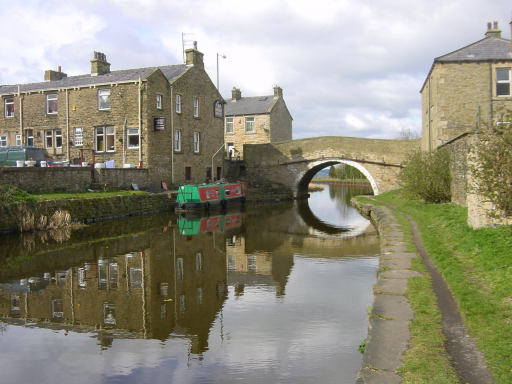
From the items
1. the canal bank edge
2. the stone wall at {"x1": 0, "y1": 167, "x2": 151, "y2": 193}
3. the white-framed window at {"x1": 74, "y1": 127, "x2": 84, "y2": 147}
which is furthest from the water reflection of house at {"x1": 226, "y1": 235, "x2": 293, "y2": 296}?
the white-framed window at {"x1": 74, "y1": 127, "x2": 84, "y2": 147}

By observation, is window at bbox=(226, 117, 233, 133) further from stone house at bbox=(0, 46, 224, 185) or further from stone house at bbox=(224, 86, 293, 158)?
stone house at bbox=(0, 46, 224, 185)

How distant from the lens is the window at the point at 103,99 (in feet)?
81.1

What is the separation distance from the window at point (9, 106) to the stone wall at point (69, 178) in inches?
407

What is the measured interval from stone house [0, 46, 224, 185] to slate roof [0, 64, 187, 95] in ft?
0.20

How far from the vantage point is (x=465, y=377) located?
385 centimetres

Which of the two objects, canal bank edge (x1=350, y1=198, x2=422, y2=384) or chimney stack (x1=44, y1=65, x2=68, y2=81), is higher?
chimney stack (x1=44, y1=65, x2=68, y2=81)

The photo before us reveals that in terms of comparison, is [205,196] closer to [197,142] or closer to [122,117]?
[122,117]

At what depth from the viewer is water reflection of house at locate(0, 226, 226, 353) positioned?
6.48m

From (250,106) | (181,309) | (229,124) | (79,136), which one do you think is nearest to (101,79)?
(79,136)

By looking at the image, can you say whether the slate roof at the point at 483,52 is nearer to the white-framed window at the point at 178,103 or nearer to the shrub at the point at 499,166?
the white-framed window at the point at 178,103

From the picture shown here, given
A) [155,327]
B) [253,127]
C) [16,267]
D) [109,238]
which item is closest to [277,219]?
[109,238]

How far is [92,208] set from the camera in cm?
1753

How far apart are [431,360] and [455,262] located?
403 cm

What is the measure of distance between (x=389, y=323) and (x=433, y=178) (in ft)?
41.7
